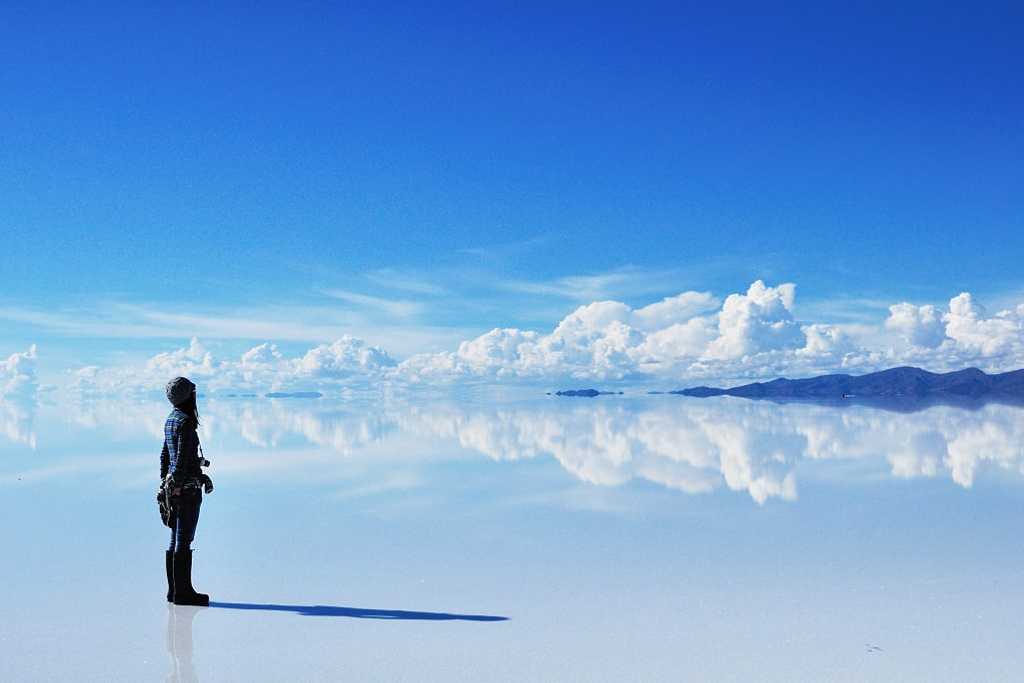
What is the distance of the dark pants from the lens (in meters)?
9.52

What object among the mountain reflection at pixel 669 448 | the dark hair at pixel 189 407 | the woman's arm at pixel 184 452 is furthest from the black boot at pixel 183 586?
the mountain reflection at pixel 669 448

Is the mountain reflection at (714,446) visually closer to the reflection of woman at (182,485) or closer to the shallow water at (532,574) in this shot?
the shallow water at (532,574)

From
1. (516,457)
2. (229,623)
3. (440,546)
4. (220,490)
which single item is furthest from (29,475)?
(229,623)

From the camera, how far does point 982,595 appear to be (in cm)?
971

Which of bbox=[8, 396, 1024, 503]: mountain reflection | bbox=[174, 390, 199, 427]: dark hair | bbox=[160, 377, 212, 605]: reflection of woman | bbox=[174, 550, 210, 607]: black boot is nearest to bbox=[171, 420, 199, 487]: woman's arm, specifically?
bbox=[160, 377, 212, 605]: reflection of woman

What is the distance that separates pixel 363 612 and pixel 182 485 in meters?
2.54

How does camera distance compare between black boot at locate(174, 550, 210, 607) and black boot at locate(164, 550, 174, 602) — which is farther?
black boot at locate(164, 550, 174, 602)

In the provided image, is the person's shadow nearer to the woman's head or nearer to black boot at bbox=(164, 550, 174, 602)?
black boot at bbox=(164, 550, 174, 602)

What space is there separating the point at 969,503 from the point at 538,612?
11631 millimetres

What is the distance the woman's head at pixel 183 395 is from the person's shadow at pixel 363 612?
2.24 metres

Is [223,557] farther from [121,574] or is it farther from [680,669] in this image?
[680,669]

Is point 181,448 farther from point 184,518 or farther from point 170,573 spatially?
point 170,573

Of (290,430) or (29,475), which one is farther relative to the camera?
(290,430)

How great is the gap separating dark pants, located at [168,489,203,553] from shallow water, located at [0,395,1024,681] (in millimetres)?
731
